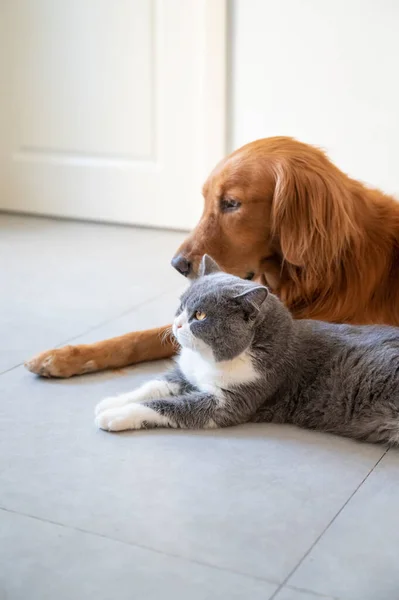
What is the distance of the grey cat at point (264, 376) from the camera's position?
1.79 metres

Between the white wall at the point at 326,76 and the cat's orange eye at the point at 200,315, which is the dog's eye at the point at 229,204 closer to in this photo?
the cat's orange eye at the point at 200,315

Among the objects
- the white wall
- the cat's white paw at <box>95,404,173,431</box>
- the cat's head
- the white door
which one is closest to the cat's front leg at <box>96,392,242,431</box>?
the cat's white paw at <box>95,404,173,431</box>

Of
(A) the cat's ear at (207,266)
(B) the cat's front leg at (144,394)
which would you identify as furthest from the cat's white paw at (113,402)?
(A) the cat's ear at (207,266)

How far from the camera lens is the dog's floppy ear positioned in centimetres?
214

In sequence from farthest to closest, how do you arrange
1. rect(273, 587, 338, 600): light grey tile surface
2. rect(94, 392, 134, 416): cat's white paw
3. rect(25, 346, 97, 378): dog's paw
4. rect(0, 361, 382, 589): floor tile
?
rect(25, 346, 97, 378): dog's paw < rect(94, 392, 134, 416): cat's white paw < rect(0, 361, 382, 589): floor tile < rect(273, 587, 338, 600): light grey tile surface

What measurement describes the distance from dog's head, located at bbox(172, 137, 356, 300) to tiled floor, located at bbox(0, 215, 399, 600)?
36 cm

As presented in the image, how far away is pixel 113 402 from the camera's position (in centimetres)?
190

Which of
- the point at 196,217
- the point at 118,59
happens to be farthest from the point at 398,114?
the point at 118,59

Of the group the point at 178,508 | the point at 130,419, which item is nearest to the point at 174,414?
the point at 130,419

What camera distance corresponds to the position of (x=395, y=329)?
1.93m

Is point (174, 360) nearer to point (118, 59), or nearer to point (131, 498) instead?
point (131, 498)

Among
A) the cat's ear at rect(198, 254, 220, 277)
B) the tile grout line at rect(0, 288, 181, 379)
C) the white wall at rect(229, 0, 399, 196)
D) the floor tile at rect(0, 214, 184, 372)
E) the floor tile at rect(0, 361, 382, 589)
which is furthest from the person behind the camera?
the white wall at rect(229, 0, 399, 196)

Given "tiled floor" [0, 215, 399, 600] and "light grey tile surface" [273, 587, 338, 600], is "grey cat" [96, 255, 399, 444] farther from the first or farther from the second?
"light grey tile surface" [273, 587, 338, 600]

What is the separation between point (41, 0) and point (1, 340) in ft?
7.11
